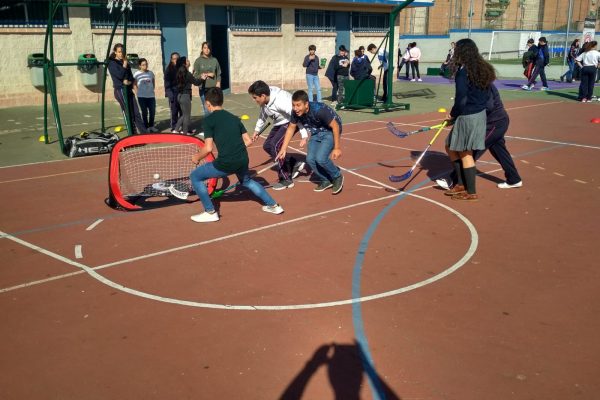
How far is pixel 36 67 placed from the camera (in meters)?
17.3

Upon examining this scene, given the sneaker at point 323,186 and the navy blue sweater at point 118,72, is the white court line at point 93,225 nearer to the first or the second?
the sneaker at point 323,186

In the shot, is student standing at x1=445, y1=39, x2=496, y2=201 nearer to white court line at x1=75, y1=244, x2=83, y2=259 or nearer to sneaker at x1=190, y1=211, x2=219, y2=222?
sneaker at x1=190, y1=211, x2=219, y2=222

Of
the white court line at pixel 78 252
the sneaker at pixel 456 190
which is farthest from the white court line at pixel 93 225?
the sneaker at pixel 456 190

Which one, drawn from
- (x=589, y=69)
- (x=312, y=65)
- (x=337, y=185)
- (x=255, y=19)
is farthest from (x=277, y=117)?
(x=255, y=19)

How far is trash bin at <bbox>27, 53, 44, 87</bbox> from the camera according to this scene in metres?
17.1

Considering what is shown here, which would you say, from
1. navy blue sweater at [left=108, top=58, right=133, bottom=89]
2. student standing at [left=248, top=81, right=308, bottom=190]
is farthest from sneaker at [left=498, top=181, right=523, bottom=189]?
navy blue sweater at [left=108, top=58, right=133, bottom=89]

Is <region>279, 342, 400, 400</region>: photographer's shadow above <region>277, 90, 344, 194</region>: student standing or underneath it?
underneath

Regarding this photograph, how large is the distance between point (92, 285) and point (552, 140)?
9799 mm

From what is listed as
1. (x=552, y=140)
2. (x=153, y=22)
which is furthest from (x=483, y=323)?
(x=153, y=22)

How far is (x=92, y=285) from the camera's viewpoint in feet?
16.7

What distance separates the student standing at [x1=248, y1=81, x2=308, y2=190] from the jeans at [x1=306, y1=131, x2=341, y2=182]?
0.20 m

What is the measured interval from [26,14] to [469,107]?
15.3m

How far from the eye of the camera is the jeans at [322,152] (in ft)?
25.4

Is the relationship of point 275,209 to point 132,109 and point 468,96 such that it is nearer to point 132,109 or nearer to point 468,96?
point 468,96
